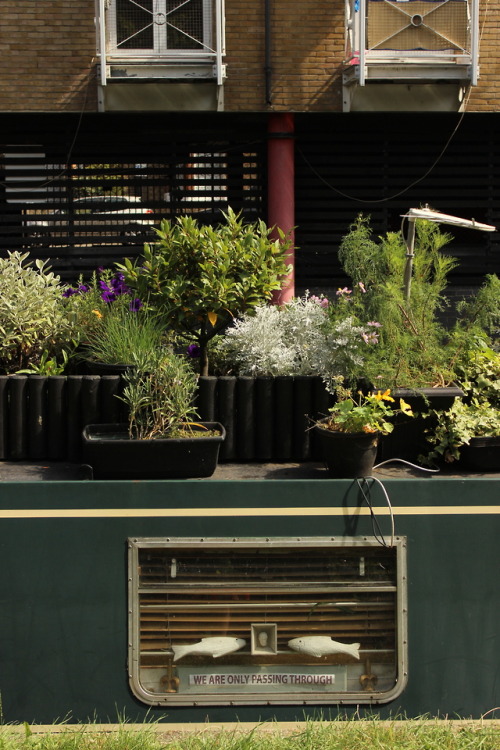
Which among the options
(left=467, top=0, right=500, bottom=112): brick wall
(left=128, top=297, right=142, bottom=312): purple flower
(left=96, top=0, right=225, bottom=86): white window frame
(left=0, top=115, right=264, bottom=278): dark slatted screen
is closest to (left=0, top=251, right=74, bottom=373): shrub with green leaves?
(left=128, top=297, right=142, bottom=312): purple flower

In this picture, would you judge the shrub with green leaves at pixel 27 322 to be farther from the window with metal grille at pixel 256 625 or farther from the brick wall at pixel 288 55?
the brick wall at pixel 288 55

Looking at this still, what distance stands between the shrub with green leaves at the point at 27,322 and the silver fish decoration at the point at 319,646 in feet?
5.46

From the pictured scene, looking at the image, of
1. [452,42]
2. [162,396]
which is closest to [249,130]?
[452,42]

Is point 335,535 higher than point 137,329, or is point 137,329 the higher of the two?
point 137,329

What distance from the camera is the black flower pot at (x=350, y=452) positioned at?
322cm

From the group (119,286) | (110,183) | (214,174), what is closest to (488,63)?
(214,174)

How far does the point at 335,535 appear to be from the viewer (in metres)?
3.15

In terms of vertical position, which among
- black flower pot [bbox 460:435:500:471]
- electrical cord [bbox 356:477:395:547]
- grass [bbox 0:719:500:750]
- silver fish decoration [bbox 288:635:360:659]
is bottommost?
grass [bbox 0:719:500:750]

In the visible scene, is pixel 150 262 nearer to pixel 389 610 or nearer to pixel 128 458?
pixel 128 458

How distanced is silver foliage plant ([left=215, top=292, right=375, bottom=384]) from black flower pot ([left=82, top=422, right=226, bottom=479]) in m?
0.57

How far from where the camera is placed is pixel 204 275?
387 centimetres

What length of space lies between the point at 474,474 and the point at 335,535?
0.64 meters

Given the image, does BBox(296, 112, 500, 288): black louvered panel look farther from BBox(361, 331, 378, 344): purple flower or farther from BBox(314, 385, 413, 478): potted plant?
BBox(314, 385, 413, 478): potted plant

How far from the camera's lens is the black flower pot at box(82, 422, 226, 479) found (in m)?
3.23
